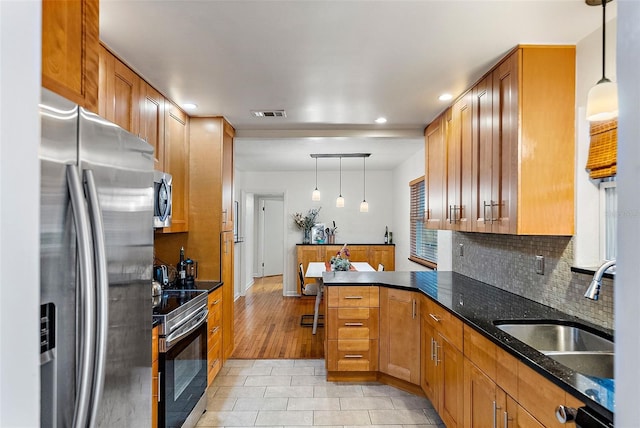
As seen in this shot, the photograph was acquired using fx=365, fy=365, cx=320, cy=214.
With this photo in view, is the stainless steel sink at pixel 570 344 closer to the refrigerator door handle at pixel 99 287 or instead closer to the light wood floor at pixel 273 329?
the refrigerator door handle at pixel 99 287

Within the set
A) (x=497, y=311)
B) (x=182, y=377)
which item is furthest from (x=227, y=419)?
(x=497, y=311)

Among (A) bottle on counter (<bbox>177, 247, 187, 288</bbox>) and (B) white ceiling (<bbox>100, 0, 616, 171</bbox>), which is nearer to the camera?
(B) white ceiling (<bbox>100, 0, 616, 171</bbox>)

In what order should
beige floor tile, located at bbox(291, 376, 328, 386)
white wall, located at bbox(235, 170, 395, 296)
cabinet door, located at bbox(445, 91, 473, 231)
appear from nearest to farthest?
cabinet door, located at bbox(445, 91, 473, 231)
beige floor tile, located at bbox(291, 376, 328, 386)
white wall, located at bbox(235, 170, 395, 296)

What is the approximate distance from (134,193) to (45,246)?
44 centimetres

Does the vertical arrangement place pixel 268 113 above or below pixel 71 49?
above

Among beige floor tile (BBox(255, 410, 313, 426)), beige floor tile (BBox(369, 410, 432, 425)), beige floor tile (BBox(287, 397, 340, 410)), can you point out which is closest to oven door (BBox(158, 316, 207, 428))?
beige floor tile (BBox(255, 410, 313, 426))

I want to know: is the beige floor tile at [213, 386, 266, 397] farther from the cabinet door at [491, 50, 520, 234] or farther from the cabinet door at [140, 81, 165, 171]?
the cabinet door at [491, 50, 520, 234]

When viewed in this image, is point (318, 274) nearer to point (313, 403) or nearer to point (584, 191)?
point (313, 403)

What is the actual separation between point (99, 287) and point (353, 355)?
8.92ft

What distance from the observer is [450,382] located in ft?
7.49

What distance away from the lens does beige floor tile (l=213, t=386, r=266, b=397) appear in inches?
121

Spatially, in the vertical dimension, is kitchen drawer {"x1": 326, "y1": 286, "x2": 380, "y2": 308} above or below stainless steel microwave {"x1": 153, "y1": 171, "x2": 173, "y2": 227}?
below

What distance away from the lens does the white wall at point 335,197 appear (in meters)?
7.33

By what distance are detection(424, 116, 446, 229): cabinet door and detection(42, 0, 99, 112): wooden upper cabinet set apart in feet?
9.41
